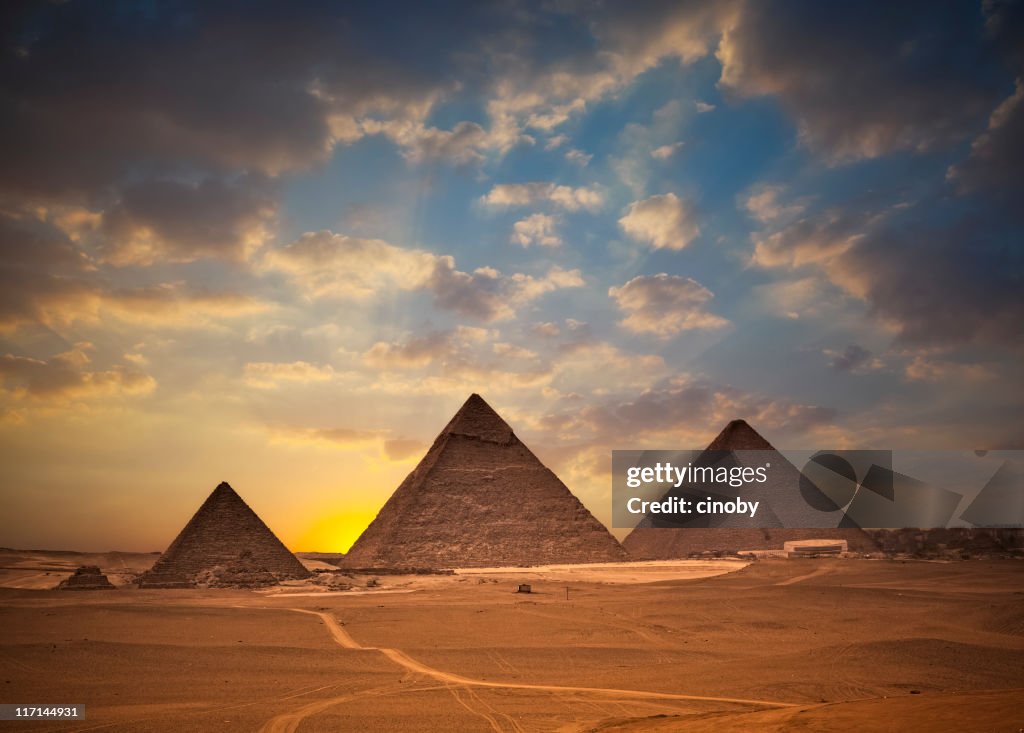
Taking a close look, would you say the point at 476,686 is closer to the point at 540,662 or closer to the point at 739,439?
the point at 540,662

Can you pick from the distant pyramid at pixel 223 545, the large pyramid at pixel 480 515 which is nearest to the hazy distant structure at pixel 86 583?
the distant pyramid at pixel 223 545

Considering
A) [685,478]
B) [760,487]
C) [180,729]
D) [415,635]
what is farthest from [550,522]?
[180,729]

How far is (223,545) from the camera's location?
105 feet

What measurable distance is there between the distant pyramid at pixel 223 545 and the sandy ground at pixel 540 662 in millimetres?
8702

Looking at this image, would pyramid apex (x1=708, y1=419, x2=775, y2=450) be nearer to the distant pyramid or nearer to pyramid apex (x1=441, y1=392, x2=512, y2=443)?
pyramid apex (x1=441, y1=392, x2=512, y2=443)

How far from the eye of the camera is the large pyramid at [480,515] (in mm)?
44125

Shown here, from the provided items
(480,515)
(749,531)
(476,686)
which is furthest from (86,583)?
(749,531)

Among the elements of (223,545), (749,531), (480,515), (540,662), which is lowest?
(540,662)

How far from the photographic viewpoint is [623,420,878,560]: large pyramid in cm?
4716

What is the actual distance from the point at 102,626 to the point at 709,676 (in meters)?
13.0

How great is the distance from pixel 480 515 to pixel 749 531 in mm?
16960

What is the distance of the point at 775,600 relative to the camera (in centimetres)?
1977

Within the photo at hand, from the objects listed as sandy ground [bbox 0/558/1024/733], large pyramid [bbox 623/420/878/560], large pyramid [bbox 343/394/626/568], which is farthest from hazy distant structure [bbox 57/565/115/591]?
large pyramid [bbox 623/420/878/560]

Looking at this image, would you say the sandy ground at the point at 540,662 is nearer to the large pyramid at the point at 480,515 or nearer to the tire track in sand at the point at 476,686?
the tire track in sand at the point at 476,686
